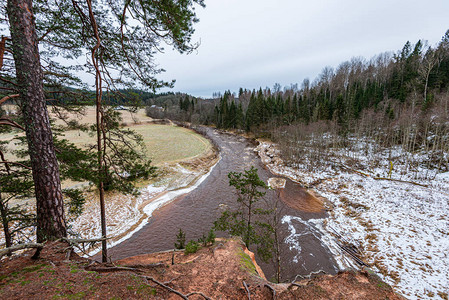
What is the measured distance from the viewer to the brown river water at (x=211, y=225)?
9.69 meters

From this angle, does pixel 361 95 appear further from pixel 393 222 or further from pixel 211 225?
pixel 211 225

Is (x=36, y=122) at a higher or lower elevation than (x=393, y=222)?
higher

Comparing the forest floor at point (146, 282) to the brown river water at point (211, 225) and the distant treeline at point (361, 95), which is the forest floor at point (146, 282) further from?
the distant treeline at point (361, 95)

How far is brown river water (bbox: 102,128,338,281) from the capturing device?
9.69m

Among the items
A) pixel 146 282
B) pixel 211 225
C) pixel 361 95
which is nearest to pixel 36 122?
pixel 146 282

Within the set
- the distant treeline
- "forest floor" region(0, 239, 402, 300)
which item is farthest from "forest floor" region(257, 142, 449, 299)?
the distant treeline

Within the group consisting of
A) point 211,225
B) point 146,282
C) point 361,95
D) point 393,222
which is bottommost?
point 211,225

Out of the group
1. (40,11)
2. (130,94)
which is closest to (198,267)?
(130,94)

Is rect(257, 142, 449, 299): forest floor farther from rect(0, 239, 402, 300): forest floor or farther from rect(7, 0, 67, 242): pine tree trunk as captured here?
rect(7, 0, 67, 242): pine tree trunk

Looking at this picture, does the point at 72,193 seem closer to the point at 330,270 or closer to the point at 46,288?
the point at 46,288

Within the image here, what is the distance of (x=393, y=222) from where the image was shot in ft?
39.8

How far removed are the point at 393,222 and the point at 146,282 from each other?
52.8ft

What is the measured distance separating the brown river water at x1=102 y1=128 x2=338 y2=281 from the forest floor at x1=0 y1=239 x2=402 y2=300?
593 centimetres

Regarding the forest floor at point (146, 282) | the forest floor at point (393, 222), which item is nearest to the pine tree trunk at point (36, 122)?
the forest floor at point (146, 282)
